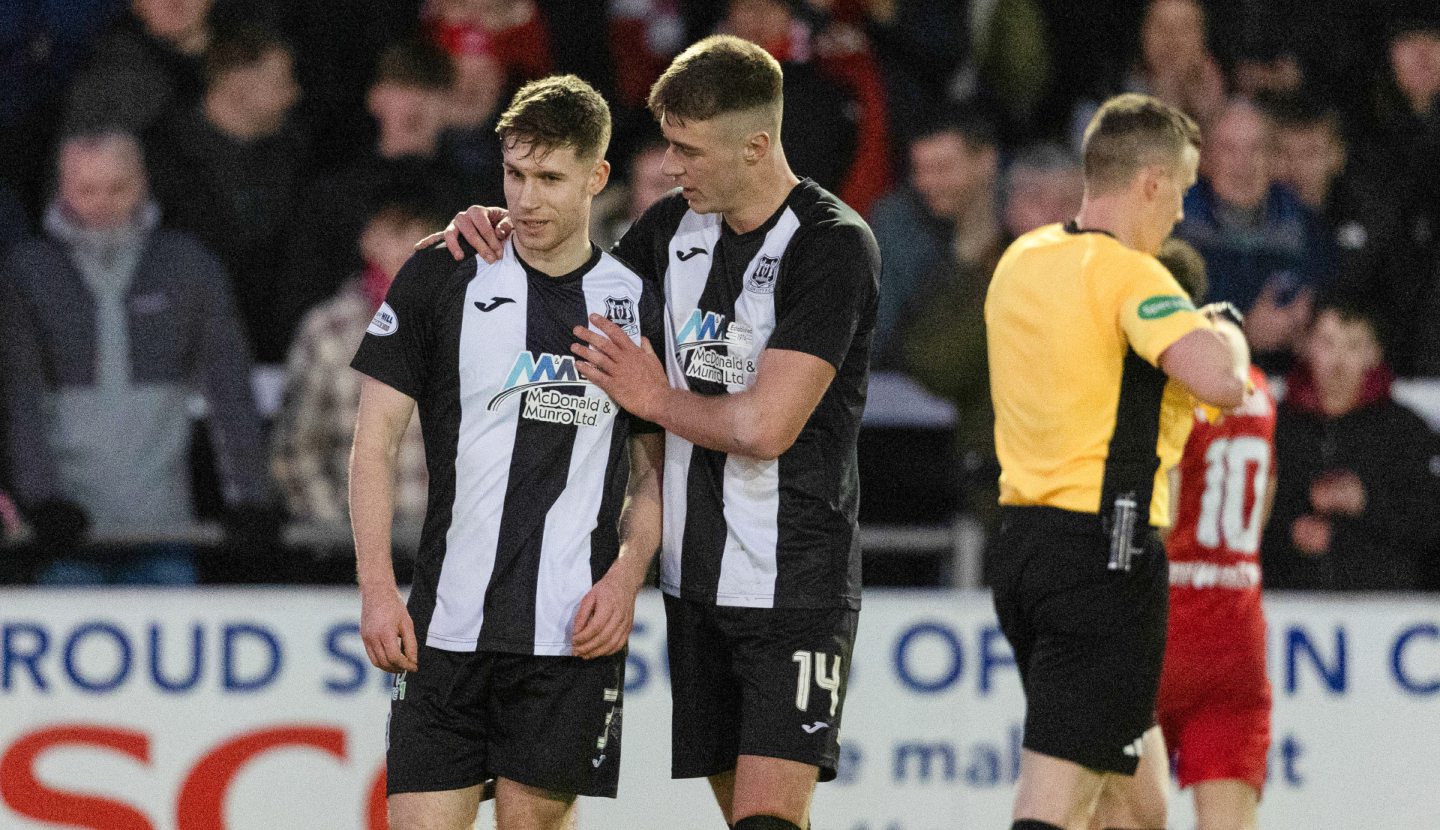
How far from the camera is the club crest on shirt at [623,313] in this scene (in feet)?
14.5

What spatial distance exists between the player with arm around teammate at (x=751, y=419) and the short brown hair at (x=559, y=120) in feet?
0.61

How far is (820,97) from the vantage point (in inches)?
315

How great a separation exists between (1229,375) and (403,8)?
508 centimetres

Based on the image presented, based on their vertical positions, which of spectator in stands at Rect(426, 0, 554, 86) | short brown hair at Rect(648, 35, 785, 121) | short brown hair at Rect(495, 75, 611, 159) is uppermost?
spectator in stands at Rect(426, 0, 554, 86)

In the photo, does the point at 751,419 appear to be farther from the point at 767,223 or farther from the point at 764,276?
the point at 767,223

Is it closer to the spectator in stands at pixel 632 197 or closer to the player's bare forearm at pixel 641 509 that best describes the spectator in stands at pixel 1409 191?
the spectator in stands at pixel 632 197

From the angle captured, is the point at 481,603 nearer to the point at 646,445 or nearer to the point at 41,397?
the point at 646,445

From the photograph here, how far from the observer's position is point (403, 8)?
8.66m

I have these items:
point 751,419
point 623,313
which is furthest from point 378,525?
point 751,419

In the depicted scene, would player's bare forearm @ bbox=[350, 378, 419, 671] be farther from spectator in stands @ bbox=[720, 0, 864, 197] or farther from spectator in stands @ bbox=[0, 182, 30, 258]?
spectator in stands @ bbox=[0, 182, 30, 258]

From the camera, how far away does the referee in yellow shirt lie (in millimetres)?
4828

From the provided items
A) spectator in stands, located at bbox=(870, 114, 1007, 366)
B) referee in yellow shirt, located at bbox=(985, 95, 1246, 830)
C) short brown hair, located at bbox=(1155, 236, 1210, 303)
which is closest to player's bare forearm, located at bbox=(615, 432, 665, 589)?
referee in yellow shirt, located at bbox=(985, 95, 1246, 830)

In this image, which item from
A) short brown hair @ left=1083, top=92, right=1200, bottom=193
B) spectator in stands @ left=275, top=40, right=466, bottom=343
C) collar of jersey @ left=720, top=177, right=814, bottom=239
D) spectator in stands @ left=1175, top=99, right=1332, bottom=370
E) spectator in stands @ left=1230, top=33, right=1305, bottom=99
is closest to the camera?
collar of jersey @ left=720, top=177, right=814, bottom=239

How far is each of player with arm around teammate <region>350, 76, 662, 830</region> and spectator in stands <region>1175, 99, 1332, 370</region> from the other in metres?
4.37
